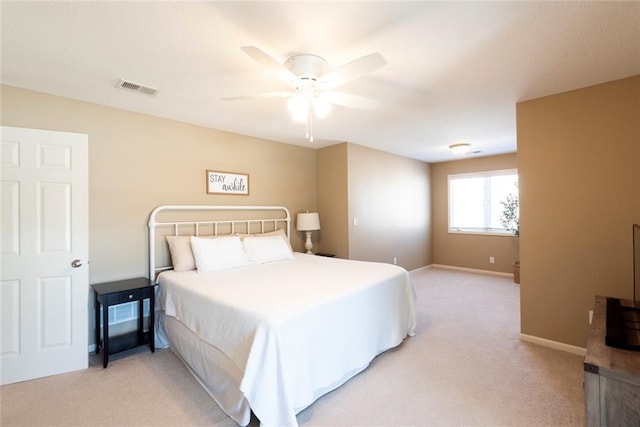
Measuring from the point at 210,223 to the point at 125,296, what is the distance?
4.22ft

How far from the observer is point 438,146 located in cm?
489

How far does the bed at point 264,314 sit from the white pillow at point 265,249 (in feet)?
0.04

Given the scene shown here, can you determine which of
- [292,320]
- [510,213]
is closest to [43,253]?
[292,320]

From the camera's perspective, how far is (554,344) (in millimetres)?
2754

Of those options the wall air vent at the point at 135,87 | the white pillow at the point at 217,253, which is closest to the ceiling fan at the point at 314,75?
the wall air vent at the point at 135,87

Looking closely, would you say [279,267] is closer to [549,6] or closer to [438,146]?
[549,6]

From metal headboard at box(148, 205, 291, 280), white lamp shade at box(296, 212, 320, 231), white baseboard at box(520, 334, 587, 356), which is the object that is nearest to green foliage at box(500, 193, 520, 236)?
white baseboard at box(520, 334, 587, 356)

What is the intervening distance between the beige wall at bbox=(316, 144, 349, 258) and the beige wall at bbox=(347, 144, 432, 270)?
3.9 inches

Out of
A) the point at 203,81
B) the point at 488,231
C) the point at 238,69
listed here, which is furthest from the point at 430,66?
the point at 488,231

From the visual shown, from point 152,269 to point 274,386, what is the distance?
82.7 inches

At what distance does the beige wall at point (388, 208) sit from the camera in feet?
15.4

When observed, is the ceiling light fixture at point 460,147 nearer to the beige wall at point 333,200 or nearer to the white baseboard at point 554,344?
the beige wall at point 333,200

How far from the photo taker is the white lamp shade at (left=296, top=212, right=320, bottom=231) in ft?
14.6

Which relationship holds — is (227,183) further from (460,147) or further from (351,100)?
(460,147)
